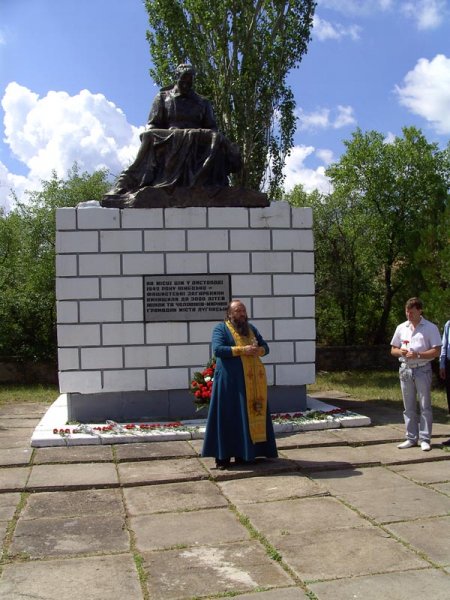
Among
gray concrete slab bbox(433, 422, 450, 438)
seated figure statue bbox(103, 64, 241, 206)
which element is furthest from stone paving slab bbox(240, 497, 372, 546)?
seated figure statue bbox(103, 64, 241, 206)

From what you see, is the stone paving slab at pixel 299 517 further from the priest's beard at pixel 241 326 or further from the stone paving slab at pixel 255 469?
the priest's beard at pixel 241 326

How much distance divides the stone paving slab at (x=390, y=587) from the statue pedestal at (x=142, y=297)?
4864 mm

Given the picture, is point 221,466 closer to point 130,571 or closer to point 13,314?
point 130,571

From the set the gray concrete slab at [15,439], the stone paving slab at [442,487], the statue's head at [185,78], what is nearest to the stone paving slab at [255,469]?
the stone paving slab at [442,487]

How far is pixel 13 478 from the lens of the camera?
5531mm

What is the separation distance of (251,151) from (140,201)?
8.63 m

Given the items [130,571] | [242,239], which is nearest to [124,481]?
[130,571]

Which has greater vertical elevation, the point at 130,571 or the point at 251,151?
the point at 251,151

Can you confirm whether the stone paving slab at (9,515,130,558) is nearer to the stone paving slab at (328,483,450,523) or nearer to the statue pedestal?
the stone paving slab at (328,483,450,523)

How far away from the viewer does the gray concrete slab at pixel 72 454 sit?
20.2 feet

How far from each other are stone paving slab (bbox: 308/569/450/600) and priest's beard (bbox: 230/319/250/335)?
2.76 m

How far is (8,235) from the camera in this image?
64.2 ft

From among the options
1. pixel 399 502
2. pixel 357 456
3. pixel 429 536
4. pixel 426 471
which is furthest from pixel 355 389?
pixel 429 536

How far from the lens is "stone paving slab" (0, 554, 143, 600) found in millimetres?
3266
